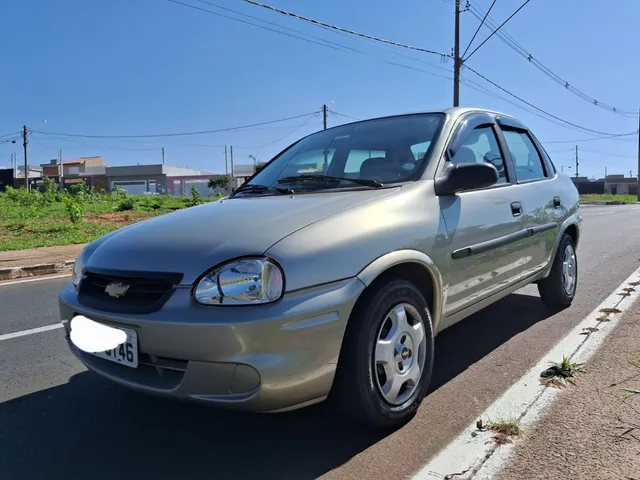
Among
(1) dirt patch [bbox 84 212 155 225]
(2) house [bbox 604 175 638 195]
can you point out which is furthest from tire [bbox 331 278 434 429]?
(2) house [bbox 604 175 638 195]

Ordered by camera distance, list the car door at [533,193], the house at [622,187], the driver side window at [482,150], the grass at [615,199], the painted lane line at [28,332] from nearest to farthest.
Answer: the driver side window at [482,150] < the car door at [533,193] < the painted lane line at [28,332] < the grass at [615,199] < the house at [622,187]

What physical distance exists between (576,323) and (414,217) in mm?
2383

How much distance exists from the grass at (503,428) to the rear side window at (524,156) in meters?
2.04

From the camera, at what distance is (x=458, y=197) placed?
308cm

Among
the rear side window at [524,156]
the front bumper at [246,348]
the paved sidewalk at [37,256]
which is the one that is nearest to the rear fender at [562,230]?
the rear side window at [524,156]

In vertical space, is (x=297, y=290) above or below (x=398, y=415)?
above

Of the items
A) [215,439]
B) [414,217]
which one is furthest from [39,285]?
[414,217]

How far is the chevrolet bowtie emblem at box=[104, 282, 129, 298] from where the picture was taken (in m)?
2.30

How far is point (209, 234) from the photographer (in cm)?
237

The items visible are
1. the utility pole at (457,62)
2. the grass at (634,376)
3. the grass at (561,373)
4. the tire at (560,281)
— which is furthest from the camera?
the utility pole at (457,62)

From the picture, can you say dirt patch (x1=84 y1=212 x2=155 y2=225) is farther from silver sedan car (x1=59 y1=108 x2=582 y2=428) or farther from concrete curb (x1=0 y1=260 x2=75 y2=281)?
silver sedan car (x1=59 y1=108 x2=582 y2=428)

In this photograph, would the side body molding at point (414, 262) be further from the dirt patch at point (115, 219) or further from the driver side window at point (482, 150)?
the dirt patch at point (115, 219)

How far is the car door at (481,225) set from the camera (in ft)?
9.78

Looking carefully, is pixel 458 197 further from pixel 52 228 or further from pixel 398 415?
pixel 52 228
